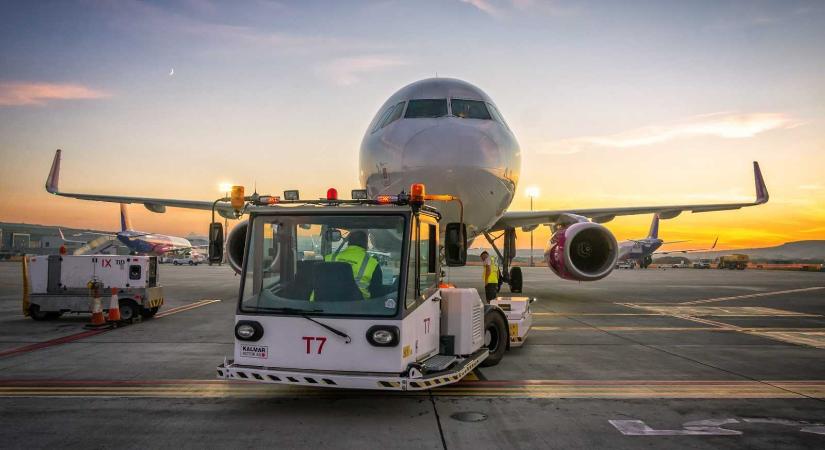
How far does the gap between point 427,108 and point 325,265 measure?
6.55 meters

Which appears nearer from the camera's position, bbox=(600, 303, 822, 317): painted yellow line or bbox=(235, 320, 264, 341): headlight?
bbox=(235, 320, 264, 341): headlight

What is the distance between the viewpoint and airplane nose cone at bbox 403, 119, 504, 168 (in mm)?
10383

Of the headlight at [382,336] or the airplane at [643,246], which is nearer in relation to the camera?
the headlight at [382,336]

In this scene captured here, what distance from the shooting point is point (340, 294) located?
18.4 feet

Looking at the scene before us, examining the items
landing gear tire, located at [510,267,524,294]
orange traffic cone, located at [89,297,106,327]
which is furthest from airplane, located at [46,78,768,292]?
landing gear tire, located at [510,267,524,294]

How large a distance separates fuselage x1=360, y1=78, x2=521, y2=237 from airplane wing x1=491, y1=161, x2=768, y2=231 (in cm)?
436

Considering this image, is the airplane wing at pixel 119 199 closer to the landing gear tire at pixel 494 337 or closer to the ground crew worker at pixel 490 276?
the ground crew worker at pixel 490 276

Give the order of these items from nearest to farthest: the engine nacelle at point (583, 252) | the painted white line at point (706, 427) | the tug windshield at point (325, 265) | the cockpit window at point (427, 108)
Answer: the painted white line at point (706, 427), the tug windshield at point (325, 265), the cockpit window at point (427, 108), the engine nacelle at point (583, 252)

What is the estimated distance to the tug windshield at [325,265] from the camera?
552cm

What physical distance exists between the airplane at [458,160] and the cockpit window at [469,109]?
2 cm

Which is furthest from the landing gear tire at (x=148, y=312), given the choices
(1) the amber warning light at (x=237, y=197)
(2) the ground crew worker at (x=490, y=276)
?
(1) the amber warning light at (x=237, y=197)

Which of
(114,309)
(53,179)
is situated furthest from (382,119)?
Answer: (53,179)

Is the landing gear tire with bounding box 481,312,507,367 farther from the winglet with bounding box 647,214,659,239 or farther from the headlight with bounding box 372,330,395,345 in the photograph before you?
the winglet with bounding box 647,214,659,239

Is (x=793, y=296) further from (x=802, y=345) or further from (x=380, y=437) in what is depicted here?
(x=380, y=437)
